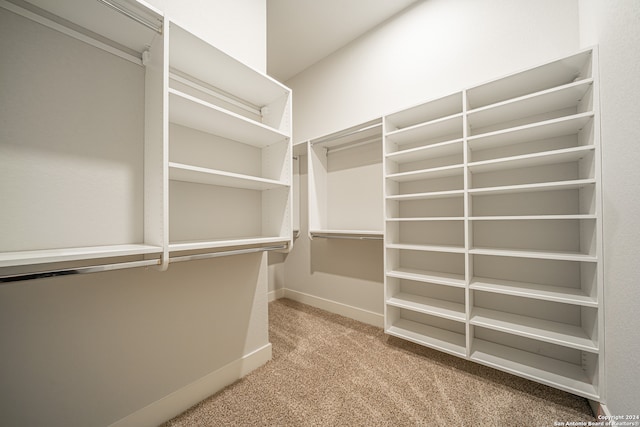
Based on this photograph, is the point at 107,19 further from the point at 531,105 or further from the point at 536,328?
the point at 536,328

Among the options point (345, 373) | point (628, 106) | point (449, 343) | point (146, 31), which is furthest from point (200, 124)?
point (449, 343)

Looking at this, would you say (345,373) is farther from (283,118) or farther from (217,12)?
(217,12)

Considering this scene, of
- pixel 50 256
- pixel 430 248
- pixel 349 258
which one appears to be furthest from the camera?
pixel 349 258

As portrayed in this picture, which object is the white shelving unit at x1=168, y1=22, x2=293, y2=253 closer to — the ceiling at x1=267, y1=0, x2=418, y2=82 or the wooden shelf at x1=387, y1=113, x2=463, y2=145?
the wooden shelf at x1=387, y1=113, x2=463, y2=145

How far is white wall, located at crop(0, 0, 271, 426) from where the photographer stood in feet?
2.95

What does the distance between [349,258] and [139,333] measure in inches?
74.3

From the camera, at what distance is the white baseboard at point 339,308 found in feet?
7.66

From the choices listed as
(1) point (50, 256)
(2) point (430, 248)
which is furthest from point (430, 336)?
(1) point (50, 256)

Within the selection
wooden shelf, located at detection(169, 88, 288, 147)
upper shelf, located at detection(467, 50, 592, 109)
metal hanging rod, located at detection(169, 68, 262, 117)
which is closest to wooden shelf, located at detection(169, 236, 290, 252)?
wooden shelf, located at detection(169, 88, 288, 147)

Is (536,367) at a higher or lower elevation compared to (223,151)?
lower

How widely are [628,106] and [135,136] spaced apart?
2.26 metres

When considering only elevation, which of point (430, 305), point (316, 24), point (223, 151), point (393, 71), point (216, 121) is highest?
point (316, 24)

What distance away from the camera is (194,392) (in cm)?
135

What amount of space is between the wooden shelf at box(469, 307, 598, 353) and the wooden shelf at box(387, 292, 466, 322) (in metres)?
0.10
